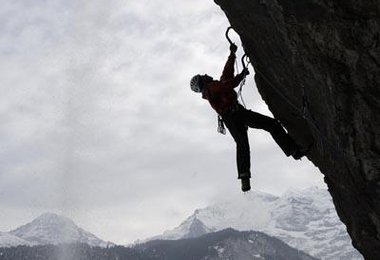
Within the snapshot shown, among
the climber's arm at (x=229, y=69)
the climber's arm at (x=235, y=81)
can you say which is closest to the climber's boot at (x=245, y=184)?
the climber's arm at (x=235, y=81)

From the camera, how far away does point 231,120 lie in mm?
10945

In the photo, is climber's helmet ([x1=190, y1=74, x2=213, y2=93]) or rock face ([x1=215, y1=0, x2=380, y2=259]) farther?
climber's helmet ([x1=190, y1=74, x2=213, y2=93])

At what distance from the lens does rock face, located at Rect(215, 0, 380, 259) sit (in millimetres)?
7102

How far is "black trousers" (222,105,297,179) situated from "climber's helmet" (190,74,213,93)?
78 cm

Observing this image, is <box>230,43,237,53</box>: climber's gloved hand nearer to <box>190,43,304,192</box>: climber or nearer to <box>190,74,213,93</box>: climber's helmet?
<box>190,43,304,192</box>: climber

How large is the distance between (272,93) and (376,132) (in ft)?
13.9

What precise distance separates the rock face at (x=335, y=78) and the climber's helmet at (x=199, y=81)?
3.43ft

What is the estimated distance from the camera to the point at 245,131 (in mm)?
11055

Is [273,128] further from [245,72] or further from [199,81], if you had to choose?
[199,81]

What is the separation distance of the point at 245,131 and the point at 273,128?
67 centimetres

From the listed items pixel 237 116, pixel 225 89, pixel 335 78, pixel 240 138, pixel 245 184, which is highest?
pixel 225 89

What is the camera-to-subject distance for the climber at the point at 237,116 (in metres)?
10.7

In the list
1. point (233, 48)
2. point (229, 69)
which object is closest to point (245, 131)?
point (229, 69)

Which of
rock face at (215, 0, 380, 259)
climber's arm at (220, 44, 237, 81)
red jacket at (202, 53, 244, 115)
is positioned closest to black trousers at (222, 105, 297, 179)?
red jacket at (202, 53, 244, 115)
